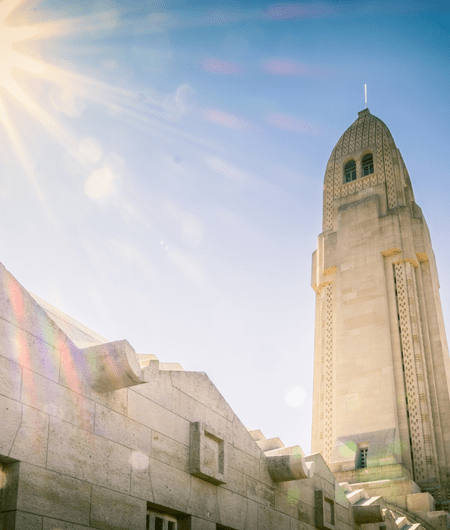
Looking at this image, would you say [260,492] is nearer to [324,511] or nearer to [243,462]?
[243,462]

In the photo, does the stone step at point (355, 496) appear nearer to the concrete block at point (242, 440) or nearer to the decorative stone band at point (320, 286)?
the concrete block at point (242, 440)

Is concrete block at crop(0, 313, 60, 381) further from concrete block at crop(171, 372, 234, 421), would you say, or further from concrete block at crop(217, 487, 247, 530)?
concrete block at crop(217, 487, 247, 530)

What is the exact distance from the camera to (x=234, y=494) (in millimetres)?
11031

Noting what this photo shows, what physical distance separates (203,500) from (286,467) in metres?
2.46

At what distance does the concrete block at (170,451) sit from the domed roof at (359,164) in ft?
79.6

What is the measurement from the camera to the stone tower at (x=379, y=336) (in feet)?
80.9

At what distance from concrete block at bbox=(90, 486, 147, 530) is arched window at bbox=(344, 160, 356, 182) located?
93.6ft

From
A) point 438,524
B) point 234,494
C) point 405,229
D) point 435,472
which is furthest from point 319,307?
point 234,494

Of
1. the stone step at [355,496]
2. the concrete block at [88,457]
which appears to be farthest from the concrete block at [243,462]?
the stone step at [355,496]

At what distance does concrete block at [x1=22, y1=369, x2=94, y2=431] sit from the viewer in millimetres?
7398

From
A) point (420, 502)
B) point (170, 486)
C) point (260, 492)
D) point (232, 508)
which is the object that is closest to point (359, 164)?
point (420, 502)

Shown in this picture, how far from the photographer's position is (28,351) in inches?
296

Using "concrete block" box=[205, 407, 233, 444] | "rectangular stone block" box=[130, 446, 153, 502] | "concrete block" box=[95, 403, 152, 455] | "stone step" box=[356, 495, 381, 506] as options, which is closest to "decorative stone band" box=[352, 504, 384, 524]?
"stone step" box=[356, 495, 381, 506]

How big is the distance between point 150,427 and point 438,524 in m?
14.4
